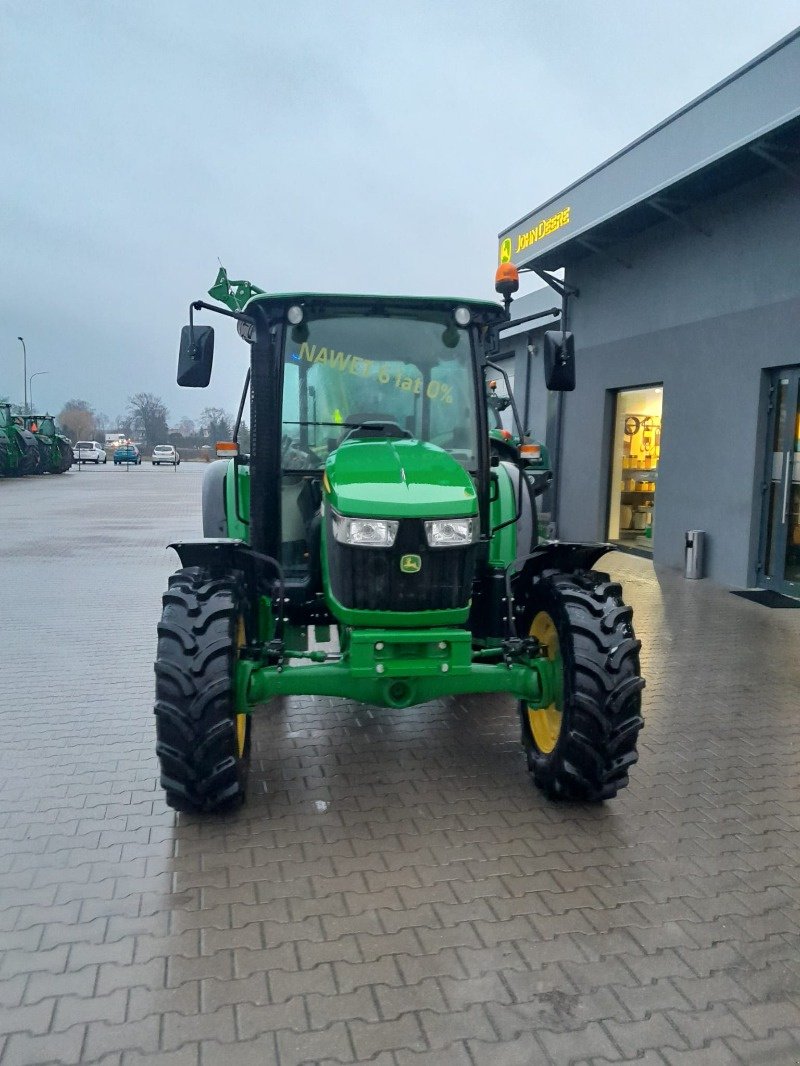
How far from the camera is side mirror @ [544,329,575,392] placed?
466 cm

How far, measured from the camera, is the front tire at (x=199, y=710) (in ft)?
12.3

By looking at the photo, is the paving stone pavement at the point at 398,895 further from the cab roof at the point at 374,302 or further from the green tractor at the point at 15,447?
the green tractor at the point at 15,447

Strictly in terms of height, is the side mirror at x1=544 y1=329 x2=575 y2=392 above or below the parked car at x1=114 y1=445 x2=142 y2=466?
above

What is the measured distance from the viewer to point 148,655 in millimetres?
6926

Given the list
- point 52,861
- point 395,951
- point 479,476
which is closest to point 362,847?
point 395,951

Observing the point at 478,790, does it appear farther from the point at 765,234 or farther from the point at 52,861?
the point at 765,234

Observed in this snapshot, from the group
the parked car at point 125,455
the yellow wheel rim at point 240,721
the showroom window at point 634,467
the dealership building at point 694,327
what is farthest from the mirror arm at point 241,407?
the parked car at point 125,455

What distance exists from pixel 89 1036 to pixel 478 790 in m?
2.21

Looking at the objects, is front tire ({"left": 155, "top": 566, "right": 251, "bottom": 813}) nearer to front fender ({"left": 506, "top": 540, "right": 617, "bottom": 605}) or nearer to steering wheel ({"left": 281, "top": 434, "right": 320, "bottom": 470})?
steering wheel ({"left": 281, "top": 434, "right": 320, "bottom": 470})

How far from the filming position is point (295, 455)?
4691 mm

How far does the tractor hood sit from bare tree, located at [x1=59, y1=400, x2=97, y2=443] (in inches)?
3088

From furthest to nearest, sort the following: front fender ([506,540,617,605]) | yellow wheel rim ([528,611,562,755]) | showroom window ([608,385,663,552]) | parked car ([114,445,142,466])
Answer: parked car ([114,445,142,466])
showroom window ([608,385,663,552])
front fender ([506,540,617,605])
yellow wheel rim ([528,611,562,755])

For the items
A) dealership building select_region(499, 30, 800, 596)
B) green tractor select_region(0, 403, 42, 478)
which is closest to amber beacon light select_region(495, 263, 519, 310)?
dealership building select_region(499, 30, 800, 596)

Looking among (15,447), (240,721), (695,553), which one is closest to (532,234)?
(695,553)
